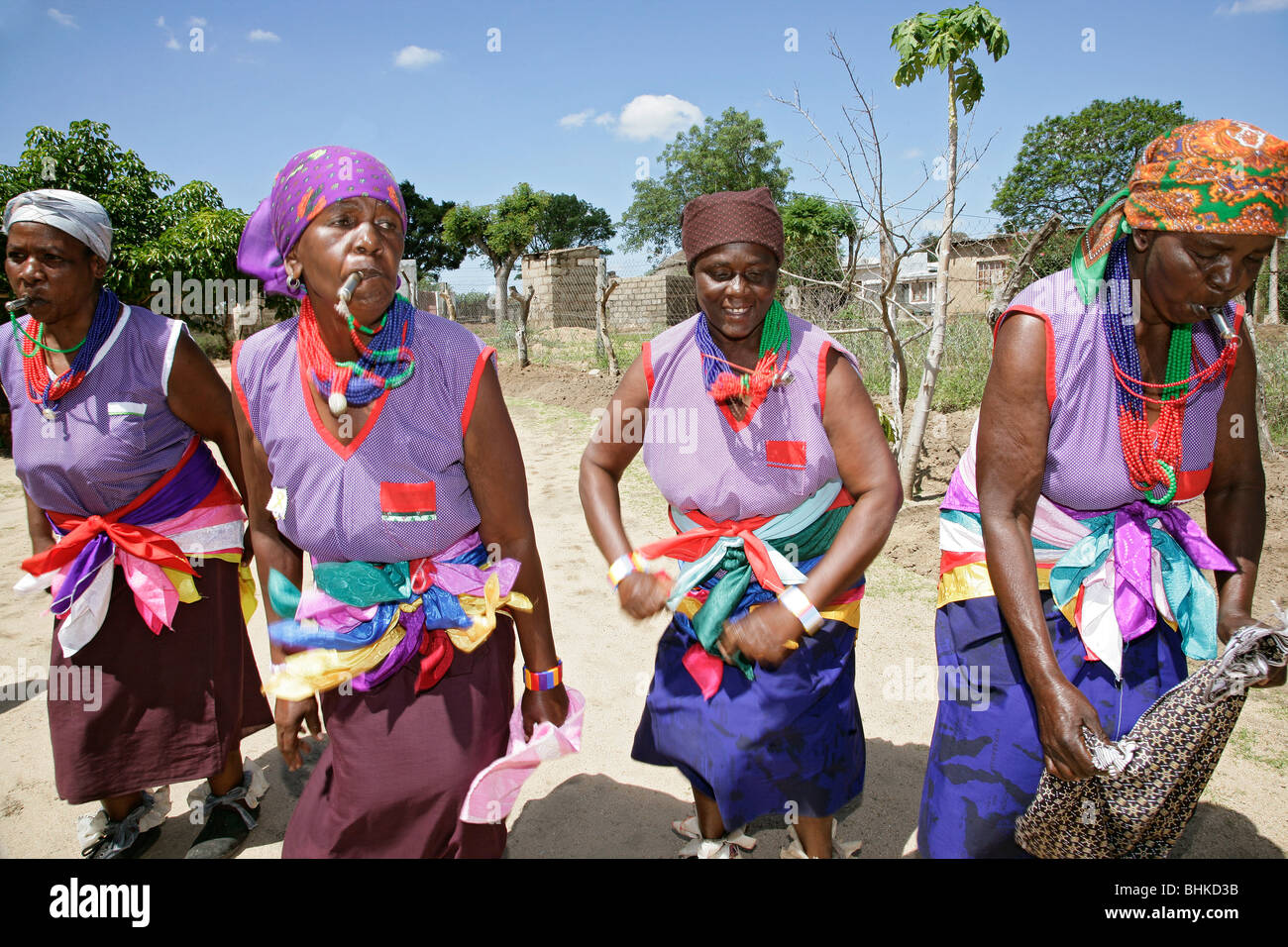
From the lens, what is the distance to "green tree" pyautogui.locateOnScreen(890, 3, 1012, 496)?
489 centimetres

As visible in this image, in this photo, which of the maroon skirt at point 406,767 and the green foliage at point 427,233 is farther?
the green foliage at point 427,233

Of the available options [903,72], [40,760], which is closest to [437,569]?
[40,760]

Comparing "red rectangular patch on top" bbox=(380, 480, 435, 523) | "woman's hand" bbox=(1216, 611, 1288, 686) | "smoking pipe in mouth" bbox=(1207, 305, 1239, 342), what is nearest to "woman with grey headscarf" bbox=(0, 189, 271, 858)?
"red rectangular patch on top" bbox=(380, 480, 435, 523)

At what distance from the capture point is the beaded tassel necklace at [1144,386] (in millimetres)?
1803

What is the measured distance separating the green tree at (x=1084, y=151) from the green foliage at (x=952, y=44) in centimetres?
2942

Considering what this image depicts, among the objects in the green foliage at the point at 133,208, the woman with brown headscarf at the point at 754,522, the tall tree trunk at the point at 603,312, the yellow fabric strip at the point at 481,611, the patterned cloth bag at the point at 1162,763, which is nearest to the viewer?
the patterned cloth bag at the point at 1162,763

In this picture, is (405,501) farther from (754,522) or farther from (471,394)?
(754,522)

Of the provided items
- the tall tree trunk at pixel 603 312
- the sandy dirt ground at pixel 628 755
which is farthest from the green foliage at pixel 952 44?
the tall tree trunk at pixel 603 312

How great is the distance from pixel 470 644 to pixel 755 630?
70 cm

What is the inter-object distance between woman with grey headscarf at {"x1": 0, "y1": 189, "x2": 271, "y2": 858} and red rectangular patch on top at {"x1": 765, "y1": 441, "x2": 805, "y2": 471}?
5.91 feet

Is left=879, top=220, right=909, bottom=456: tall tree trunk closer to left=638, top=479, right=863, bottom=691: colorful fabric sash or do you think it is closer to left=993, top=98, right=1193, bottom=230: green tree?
left=638, top=479, right=863, bottom=691: colorful fabric sash

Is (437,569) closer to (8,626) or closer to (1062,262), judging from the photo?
(8,626)

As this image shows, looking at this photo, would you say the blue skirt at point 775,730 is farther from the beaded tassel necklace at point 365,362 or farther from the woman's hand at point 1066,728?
the beaded tassel necklace at point 365,362

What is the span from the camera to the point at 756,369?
213cm
